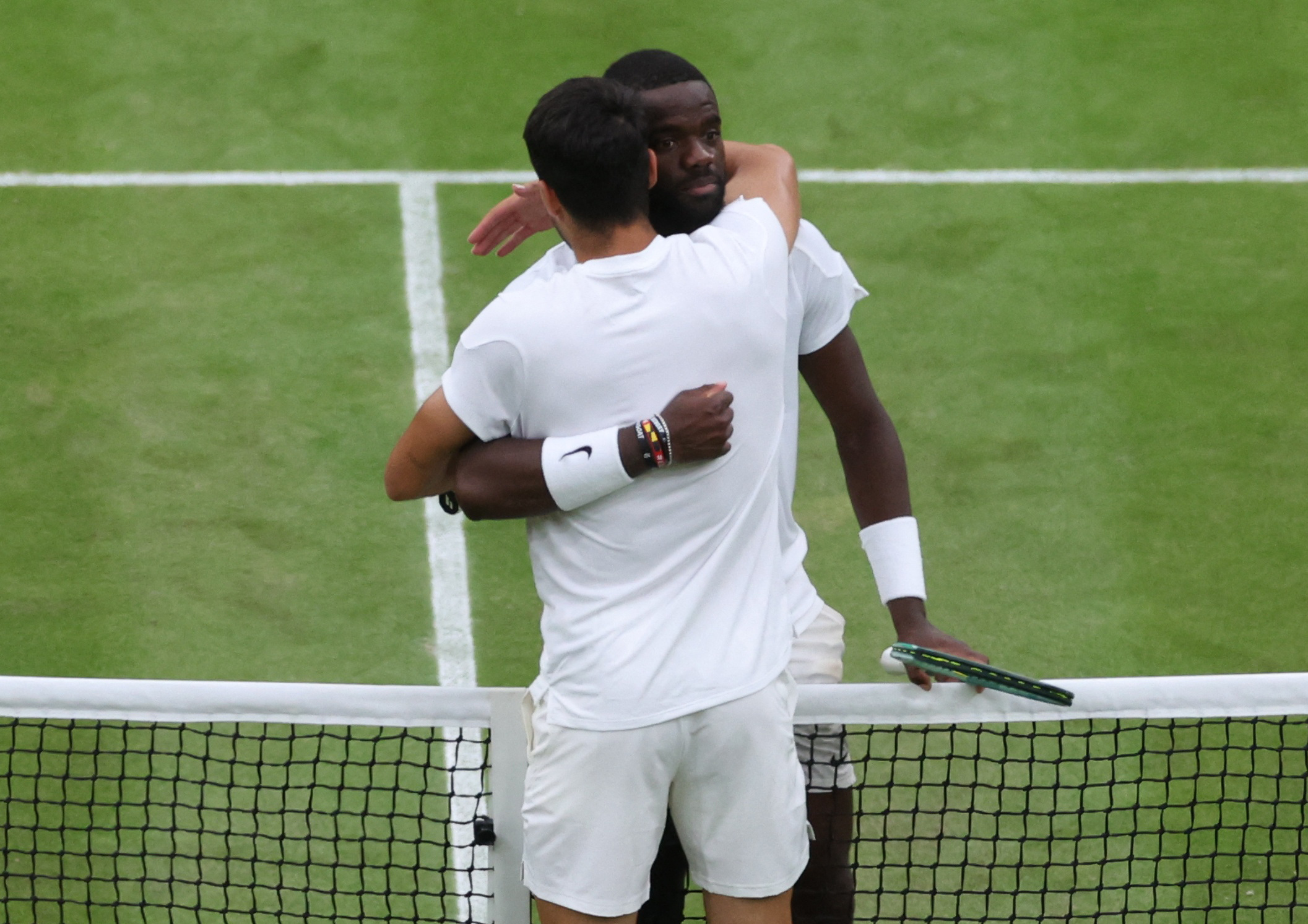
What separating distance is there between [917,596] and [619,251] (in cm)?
133

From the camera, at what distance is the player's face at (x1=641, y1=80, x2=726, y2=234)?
3852mm

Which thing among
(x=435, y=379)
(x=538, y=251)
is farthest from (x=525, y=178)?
(x=435, y=379)

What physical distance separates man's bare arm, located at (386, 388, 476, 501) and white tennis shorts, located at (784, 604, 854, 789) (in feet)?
3.50

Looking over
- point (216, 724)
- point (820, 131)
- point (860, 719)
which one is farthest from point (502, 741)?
point (820, 131)

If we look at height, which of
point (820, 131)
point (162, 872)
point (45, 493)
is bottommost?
point (162, 872)

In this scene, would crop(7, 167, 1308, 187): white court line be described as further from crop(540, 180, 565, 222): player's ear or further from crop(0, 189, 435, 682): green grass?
crop(540, 180, 565, 222): player's ear

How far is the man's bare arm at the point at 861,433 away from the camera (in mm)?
4164

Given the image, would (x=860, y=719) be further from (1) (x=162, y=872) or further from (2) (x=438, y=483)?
(1) (x=162, y=872)

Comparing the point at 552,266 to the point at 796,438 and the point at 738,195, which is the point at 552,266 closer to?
the point at 738,195

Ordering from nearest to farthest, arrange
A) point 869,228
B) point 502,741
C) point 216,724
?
1. point 502,741
2. point 216,724
3. point 869,228

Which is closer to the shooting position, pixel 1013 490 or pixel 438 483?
pixel 438 483

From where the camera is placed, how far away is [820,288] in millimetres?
4012

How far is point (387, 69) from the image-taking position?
933cm

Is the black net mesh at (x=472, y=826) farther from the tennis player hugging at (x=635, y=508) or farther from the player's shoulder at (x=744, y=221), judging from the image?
the player's shoulder at (x=744, y=221)
